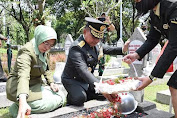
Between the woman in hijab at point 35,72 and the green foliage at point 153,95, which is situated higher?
the woman in hijab at point 35,72

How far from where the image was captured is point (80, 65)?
3121mm

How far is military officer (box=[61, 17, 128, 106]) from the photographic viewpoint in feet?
10.3

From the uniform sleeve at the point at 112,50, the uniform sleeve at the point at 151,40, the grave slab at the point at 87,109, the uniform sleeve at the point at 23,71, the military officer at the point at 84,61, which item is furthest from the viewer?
the uniform sleeve at the point at 112,50

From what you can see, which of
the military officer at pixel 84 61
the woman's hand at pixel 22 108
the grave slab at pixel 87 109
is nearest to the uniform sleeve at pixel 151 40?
the military officer at pixel 84 61

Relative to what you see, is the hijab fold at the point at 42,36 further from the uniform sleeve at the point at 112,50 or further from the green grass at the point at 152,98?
the green grass at the point at 152,98

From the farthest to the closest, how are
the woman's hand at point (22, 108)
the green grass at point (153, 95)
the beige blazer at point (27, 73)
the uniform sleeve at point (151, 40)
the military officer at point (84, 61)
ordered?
the green grass at point (153, 95), the military officer at point (84, 61), the uniform sleeve at point (151, 40), the beige blazer at point (27, 73), the woman's hand at point (22, 108)

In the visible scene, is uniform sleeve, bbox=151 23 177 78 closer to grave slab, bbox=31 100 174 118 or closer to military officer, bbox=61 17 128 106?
military officer, bbox=61 17 128 106

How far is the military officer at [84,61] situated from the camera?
3.13 metres

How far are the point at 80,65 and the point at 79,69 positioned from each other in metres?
0.07

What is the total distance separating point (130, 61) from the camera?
3.03 metres

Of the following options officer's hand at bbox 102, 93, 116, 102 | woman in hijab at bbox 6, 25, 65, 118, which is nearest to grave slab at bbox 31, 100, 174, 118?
woman in hijab at bbox 6, 25, 65, 118

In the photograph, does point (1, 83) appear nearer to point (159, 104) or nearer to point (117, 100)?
point (117, 100)

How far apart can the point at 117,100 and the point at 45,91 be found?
3.96 feet

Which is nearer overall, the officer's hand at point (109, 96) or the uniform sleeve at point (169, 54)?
the uniform sleeve at point (169, 54)
